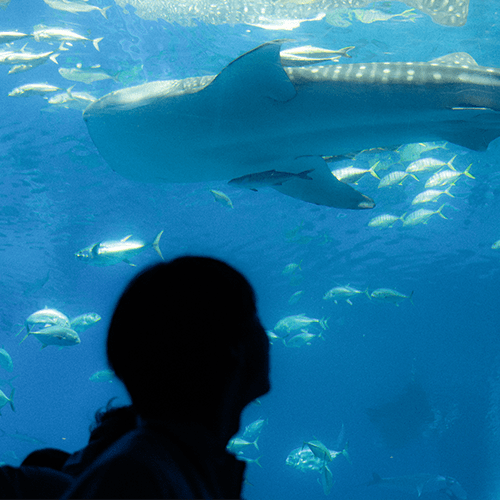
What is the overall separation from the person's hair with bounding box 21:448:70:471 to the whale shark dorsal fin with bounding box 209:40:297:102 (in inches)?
→ 83.7

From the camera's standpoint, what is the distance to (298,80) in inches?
99.0

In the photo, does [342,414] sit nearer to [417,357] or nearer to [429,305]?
[417,357]

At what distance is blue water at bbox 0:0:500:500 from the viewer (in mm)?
6941

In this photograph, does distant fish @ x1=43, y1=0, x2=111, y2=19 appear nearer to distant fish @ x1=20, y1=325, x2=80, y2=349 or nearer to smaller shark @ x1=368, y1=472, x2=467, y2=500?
distant fish @ x1=20, y1=325, x2=80, y2=349

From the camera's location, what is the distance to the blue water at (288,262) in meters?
6.94

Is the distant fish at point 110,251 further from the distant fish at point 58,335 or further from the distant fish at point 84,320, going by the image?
the distant fish at point 84,320

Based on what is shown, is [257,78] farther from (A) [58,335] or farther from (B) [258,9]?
(A) [58,335]

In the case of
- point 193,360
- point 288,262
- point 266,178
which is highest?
point 193,360

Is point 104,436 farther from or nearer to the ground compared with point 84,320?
farther from the ground

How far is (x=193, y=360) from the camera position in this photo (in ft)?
3.00

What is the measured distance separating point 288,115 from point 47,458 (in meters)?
2.39

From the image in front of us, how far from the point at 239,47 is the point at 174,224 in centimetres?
588

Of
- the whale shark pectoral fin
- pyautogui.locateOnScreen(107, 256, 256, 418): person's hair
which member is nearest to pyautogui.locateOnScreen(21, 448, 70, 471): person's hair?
pyautogui.locateOnScreen(107, 256, 256, 418): person's hair

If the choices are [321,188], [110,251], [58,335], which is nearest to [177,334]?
[321,188]
